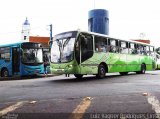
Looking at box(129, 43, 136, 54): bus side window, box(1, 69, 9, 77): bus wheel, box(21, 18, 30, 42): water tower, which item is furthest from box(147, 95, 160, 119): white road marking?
box(21, 18, 30, 42): water tower

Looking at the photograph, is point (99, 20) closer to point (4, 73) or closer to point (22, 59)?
point (4, 73)

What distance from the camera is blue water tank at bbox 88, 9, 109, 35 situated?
160ft

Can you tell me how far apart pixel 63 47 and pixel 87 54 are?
55.6 inches

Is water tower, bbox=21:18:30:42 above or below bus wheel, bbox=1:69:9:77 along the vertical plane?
above

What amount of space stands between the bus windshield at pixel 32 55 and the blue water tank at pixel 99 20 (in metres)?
26.0

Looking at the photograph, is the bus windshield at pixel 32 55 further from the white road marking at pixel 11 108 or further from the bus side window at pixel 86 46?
the white road marking at pixel 11 108

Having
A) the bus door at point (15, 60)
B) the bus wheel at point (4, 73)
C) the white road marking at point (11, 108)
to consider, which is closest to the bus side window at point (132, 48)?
the bus door at point (15, 60)

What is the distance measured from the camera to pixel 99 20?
4894 centimetres

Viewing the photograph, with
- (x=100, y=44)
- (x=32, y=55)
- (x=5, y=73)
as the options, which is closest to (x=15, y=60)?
(x=32, y=55)

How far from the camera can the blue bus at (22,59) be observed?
23016mm

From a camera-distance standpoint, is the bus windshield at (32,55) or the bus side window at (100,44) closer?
the bus side window at (100,44)

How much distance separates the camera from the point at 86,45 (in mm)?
17500

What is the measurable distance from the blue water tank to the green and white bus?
86.8 ft

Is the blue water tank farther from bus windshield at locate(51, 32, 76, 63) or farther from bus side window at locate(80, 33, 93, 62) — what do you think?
bus windshield at locate(51, 32, 76, 63)
